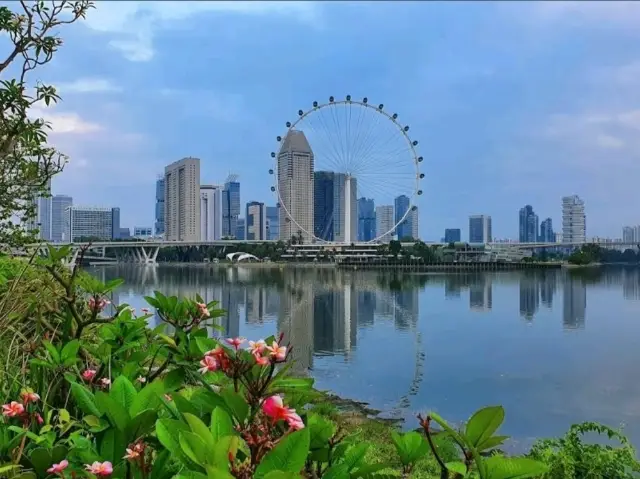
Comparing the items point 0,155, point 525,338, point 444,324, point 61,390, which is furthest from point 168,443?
point 444,324

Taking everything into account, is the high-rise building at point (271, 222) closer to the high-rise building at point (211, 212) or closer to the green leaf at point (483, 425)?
the high-rise building at point (211, 212)

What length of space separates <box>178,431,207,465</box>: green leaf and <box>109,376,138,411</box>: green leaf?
0.28 meters

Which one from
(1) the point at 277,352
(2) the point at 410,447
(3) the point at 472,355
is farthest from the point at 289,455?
→ (3) the point at 472,355

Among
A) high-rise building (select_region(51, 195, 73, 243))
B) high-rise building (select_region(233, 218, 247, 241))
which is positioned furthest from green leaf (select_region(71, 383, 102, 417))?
high-rise building (select_region(233, 218, 247, 241))

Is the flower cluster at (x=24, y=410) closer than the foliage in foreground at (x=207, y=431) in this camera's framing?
No

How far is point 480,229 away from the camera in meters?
89.0

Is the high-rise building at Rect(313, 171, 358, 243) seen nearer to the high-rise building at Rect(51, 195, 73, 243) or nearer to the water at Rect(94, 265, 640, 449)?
the high-rise building at Rect(51, 195, 73, 243)

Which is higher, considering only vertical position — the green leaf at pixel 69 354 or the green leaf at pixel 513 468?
the green leaf at pixel 69 354

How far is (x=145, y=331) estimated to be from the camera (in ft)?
4.88

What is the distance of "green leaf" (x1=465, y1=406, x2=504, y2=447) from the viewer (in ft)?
2.45

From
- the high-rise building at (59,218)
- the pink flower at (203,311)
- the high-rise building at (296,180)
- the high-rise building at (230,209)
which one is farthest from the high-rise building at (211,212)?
the pink flower at (203,311)

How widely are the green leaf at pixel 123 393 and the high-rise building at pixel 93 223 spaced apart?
44161 millimetres

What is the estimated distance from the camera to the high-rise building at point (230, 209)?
286 ft

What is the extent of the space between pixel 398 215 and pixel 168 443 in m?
49.9
